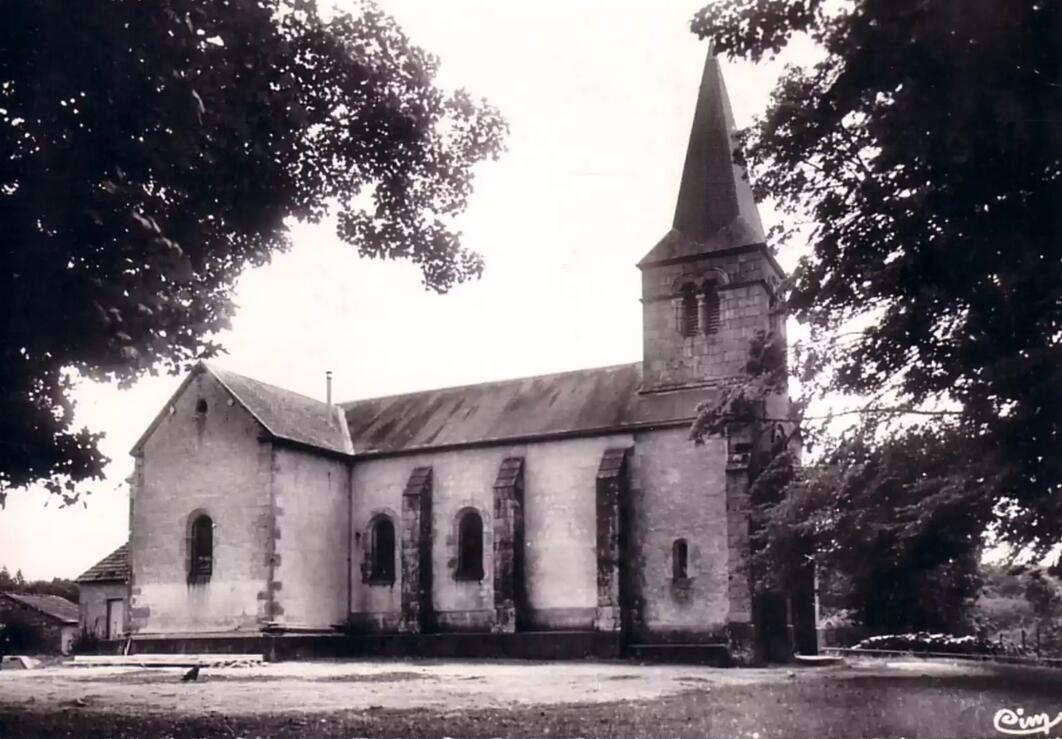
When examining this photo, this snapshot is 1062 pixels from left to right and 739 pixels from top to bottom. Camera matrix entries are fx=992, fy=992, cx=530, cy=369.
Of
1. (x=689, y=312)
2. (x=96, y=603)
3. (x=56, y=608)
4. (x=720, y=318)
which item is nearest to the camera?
(x=720, y=318)

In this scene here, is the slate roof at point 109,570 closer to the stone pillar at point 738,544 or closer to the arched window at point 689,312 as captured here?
the arched window at point 689,312

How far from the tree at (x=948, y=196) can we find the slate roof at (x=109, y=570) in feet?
107

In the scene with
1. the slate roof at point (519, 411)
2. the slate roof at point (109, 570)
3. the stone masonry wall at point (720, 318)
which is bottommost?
the slate roof at point (109, 570)

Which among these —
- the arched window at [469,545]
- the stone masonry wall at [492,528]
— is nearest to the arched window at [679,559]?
the stone masonry wall at [492,528]

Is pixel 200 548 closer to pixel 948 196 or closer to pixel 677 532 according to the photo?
pixel 677 532

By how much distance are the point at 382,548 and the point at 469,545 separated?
11.9 ft

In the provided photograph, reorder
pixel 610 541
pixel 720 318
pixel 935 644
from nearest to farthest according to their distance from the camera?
pixel 610 541 < pixel 720 318 < pixel 935 644

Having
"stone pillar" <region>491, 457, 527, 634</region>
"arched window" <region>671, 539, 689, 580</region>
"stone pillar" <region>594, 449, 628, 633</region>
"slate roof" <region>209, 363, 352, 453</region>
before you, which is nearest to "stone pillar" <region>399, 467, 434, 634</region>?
"stone pillar" <region>491, 457, 527, 634</region>

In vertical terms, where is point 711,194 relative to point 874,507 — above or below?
above

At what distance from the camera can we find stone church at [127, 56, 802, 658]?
2914 centimetres

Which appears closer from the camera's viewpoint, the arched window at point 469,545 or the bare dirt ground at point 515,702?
the bare dirt ground at point 515,702

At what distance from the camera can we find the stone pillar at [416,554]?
1255 inches

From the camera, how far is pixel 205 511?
32.2 m

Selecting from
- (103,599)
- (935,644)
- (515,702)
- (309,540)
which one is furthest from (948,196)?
(103,599)
